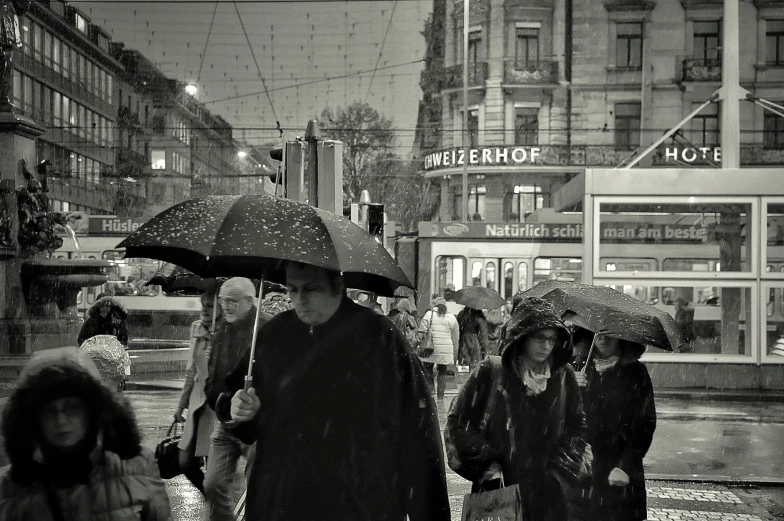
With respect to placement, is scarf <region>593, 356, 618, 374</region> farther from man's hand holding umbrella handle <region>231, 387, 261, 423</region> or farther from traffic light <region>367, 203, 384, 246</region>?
traffic light <region>367, 203, 384, 246</region>

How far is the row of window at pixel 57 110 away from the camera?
174ft

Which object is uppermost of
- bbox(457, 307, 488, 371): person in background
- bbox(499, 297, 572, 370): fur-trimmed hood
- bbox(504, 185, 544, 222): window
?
bbox(504, 185, 544, 222): window

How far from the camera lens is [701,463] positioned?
34.0 feet

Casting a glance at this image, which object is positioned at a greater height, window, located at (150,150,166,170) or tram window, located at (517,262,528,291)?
window, located at (150,150,166,170)

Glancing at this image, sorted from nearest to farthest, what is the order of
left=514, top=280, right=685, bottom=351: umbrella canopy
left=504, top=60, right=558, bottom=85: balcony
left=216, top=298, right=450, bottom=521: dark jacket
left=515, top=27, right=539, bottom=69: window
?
left=216, top=298, right=450, bottom=521: dark jacket, left=514, top=280, right=685, bottom=351: umbrella canopy, left=504, top=60, right=558, bottom=85: balcony, left=515, top=27, right=539, bottom=69: window

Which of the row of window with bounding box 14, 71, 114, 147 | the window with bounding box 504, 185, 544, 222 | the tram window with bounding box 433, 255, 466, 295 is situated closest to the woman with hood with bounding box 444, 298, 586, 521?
the tram window with bounding box 433, 255, 466, 295

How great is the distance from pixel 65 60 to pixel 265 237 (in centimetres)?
6083

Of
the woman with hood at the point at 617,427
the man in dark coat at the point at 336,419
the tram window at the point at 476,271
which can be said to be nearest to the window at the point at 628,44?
the tram window at the point at 476,271

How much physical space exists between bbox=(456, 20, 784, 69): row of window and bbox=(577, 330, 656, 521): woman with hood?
43011mm

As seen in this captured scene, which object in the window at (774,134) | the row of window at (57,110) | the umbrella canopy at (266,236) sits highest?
the row of window at (57,110)

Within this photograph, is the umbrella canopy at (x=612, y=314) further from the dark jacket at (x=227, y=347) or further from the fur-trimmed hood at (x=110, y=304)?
the fur-trimmed hood at (x=110, y=304)

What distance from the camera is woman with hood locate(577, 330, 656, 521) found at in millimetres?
4930

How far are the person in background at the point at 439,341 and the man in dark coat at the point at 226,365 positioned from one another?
9350 millimetres

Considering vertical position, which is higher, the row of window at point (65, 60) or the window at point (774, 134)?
Answer: the row of window at point (65, 60)
